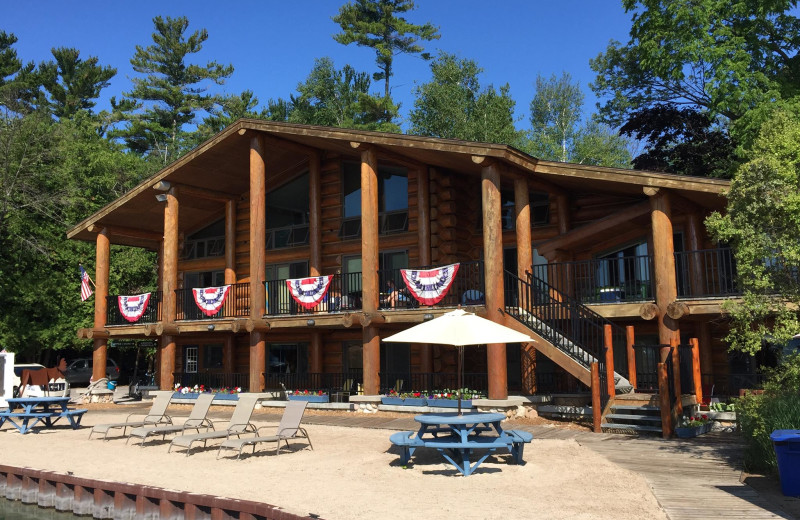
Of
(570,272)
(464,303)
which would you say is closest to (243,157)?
Answer: (464,303)

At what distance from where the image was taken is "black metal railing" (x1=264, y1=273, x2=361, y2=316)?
21.4m

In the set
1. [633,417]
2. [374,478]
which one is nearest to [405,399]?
[633,417]

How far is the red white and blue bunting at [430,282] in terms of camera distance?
18.4 metres

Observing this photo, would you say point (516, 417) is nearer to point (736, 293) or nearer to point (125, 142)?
point (736, 293)

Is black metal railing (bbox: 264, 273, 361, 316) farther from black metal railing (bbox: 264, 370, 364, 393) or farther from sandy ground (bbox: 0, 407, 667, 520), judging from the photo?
sandy ground (bbox: 0, 407, 667, 520)

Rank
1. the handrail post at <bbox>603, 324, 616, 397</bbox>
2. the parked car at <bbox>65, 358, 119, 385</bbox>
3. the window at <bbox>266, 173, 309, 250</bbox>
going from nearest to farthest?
the handrail post at <bbox>603, 324, 616, 397</bbox> < the window at <bbox>266, 173, 309, 250</bbox> < the parked car at <bbox>65, 358, 119, 385</bbox>

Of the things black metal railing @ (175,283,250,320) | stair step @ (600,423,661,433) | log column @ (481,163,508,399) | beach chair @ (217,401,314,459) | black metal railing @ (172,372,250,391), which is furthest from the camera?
black metal railing @ (172,372,250,391)

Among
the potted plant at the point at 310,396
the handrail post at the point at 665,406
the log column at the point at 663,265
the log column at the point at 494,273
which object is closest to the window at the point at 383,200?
the potted plant at the point at 310,396

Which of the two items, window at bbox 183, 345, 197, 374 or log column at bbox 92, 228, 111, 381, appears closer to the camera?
log column at bbox 92, 228, 111, 381

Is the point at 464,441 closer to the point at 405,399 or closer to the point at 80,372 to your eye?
the point at 405,399

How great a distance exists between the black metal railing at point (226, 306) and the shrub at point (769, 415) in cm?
1618

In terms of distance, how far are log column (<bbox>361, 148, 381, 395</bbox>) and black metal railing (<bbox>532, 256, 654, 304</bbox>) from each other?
4442 mm

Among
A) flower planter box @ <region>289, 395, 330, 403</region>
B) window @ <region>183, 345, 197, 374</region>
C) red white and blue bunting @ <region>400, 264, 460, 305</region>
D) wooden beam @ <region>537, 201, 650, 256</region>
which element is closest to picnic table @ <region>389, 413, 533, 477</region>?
red white and blue bunting @ <region>400, 264, 460, 305</region>

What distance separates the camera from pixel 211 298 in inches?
912
